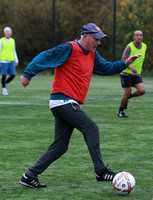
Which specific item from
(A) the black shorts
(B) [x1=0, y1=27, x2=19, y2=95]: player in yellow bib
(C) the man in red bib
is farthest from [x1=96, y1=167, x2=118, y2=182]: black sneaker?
(B) [x1=0, y1=27, x2=19, y2=95]: player in yellow bib

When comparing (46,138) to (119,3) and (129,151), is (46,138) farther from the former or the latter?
(119,3)

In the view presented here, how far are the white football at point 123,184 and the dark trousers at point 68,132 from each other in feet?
0.74

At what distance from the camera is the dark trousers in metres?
5.55

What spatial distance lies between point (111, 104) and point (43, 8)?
103ft

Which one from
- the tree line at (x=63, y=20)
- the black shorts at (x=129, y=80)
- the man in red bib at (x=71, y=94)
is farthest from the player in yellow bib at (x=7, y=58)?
the tree line at (x=63, y=20)

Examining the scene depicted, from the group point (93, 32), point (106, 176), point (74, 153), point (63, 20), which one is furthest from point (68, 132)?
point (63, 20)

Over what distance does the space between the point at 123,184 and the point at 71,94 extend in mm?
1092

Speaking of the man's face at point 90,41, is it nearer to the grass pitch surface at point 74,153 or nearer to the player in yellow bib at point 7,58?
the grass pitch surface at point 74,153

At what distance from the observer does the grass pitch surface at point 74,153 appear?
18.2ft

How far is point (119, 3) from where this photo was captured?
50.6 m

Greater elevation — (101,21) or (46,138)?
(46,138)

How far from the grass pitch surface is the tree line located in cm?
2527

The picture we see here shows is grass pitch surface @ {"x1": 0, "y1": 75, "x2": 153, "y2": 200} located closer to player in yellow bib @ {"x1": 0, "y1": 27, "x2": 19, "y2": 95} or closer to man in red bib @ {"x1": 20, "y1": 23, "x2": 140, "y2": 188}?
man in red bib @ {"x1": 20, "y1": 23, "x2": 140, "y2": 188}

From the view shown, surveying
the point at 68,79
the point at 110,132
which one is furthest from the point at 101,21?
the point at 68,79
